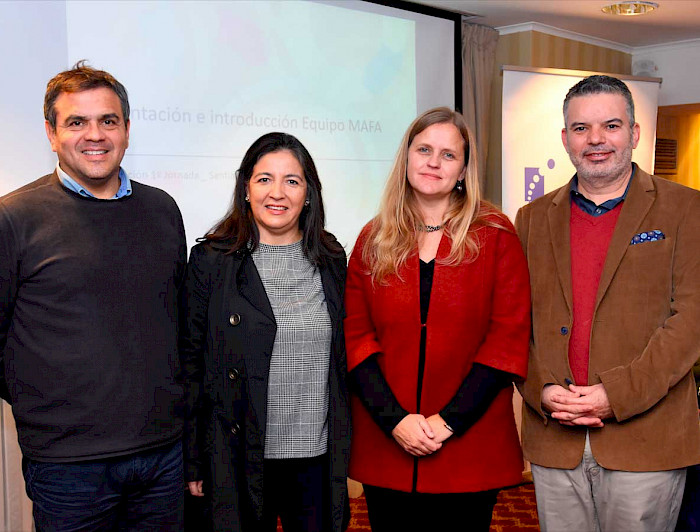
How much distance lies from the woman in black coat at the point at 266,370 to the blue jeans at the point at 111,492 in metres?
0.08

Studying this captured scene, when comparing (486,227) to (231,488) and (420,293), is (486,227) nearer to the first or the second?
(420,293)

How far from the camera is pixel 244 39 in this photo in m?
4.36

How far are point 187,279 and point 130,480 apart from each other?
1.90ft

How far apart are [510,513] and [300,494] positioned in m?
2.30

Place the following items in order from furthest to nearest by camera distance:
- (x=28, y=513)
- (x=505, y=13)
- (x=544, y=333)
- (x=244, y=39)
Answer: (x=505, y=13) → (x=244, y=39) → (x=28, y=513) → (x=544, y=333)

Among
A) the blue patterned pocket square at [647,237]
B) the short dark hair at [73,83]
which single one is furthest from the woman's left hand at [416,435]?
the short dark hair at [73,83]

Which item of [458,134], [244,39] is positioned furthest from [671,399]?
[244,39]

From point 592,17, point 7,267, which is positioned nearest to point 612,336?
point 7,267

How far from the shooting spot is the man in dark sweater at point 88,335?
2.00m

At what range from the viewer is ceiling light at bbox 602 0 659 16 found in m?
5.18

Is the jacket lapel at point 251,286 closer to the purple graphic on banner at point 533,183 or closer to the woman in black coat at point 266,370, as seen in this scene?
the woman in black coat at point 266,370

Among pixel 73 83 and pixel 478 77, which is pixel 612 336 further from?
pixel 478 77

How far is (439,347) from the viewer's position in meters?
2.13

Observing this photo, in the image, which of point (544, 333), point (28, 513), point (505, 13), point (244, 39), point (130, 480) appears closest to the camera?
point (130, 480)
